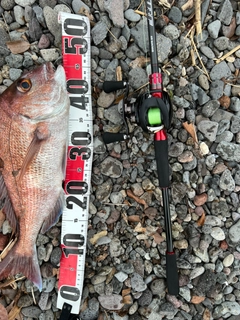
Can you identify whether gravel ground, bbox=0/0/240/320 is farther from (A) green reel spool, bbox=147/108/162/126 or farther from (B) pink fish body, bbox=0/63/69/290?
(A) green reel spool, bbox=147/108/162/126

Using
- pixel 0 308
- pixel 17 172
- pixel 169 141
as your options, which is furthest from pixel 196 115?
pixel 0 308

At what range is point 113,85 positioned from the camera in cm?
263

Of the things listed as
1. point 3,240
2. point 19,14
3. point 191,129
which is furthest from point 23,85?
point 191,129

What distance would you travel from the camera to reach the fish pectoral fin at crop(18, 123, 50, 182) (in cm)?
238

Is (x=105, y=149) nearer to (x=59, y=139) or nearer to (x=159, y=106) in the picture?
(x=59, y=139)

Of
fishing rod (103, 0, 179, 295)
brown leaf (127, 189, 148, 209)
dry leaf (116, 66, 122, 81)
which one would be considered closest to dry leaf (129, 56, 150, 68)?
dry leaf (116, 66, 122, 81)

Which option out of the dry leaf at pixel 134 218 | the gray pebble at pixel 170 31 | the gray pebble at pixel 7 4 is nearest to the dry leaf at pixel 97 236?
the dry leaf at pixel 134 218

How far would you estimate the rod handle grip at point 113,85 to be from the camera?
103 inches

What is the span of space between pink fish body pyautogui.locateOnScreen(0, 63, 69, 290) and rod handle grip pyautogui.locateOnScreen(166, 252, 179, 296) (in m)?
1.01

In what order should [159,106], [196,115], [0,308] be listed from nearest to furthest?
[159,106] → [0,308] → [196,115]

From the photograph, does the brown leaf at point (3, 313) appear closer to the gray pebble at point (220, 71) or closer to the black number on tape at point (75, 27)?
the black number on tape at point (75, 27)

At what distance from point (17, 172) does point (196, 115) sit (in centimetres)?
162

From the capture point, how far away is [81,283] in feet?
9.20

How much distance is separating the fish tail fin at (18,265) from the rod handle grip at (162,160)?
46.2 inches
